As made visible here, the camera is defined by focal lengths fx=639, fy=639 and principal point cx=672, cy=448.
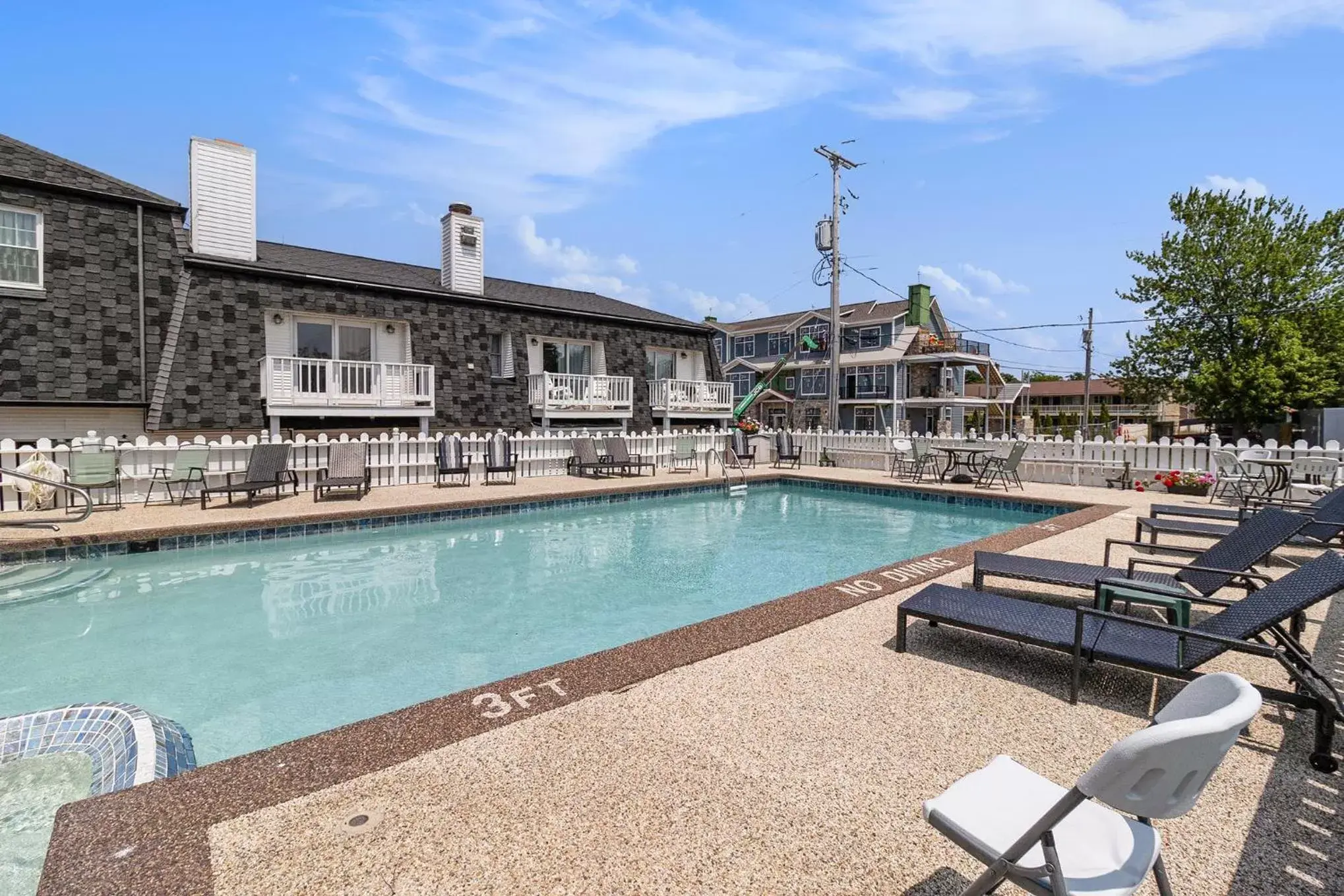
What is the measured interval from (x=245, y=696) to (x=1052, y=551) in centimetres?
771

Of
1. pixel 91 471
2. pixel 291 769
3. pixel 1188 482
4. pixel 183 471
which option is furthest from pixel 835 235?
pixel 291 769

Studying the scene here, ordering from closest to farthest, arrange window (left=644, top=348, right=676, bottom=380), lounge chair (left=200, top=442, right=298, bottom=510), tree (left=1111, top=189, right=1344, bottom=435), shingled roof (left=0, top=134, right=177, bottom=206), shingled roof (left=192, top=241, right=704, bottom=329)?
lounge chair (left=200, top=442, right=298, bottom=510), shingled roof (left=0, top=134, right=177, bottom=206), shingled roof (left=192, top=241, right=704, bottom=329), window (left=644, top=348, right=676, bottom=380), tree (left=1111, top=189, right=1344, bottom=435)

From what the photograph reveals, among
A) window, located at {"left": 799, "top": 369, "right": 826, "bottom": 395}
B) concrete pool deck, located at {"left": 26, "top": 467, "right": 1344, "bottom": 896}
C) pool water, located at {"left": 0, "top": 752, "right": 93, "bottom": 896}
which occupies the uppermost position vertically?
window, located at {"left": 799, "top": 369, "right": 826, "bottom": 395}

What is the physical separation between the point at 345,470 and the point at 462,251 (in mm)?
8380

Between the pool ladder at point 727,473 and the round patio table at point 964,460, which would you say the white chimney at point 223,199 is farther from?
the round patio table at point 964,460

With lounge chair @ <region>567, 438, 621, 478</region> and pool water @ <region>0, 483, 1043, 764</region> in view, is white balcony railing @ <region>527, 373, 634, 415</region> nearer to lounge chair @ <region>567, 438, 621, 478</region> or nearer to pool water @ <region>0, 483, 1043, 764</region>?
lounge chair @ <region>567, 438, 621, 478</region>

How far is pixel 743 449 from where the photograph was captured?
19062 millimetres

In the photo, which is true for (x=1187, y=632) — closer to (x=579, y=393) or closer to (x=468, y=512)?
(x=468, y=512)

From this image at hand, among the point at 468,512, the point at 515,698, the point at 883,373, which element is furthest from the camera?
the point at 883,373

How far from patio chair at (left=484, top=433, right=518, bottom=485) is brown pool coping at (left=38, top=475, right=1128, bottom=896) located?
980 centimetres

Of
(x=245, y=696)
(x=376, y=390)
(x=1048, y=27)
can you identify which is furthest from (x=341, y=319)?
(x=1048, y=27)

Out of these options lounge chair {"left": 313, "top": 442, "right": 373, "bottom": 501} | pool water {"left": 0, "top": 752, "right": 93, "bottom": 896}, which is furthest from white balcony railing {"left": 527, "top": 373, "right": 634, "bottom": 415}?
pool water {"left": 0, "top": 752, "right": 93, "bottom": 896}

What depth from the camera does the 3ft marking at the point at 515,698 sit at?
3334 millimetres

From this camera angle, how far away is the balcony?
13617 millimetres
